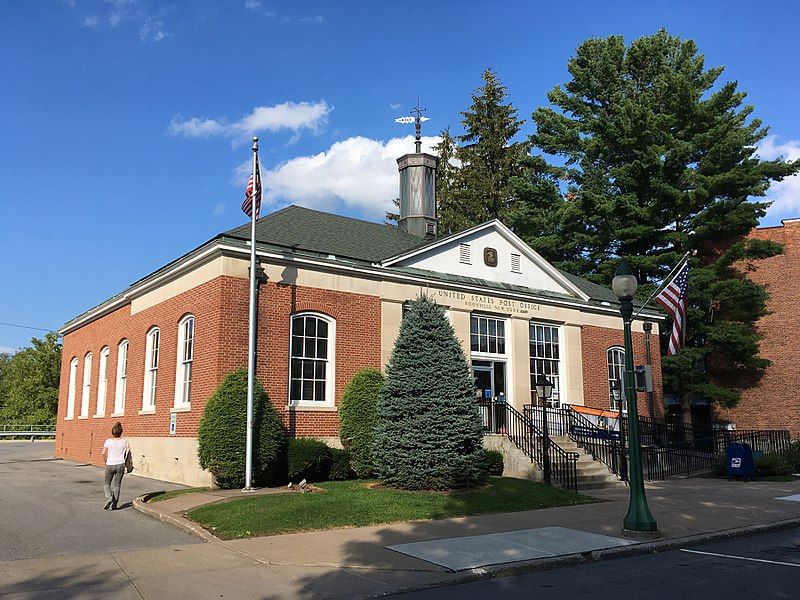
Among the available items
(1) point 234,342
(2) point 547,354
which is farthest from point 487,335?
(1) point 234,342

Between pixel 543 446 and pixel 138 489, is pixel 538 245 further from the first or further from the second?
pixel 138 489

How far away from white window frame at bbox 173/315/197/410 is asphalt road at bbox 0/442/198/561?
2.21 m

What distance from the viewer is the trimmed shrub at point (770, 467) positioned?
20.0m

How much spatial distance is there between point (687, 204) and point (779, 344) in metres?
9.01

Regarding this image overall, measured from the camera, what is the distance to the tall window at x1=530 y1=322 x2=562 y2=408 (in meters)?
23.8

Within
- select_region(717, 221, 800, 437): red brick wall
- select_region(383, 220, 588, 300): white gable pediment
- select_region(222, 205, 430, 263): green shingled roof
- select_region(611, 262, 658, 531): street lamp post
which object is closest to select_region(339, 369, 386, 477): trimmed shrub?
select_region(222, 205, 430, 263): green shingled roof

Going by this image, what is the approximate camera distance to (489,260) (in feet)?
76.5

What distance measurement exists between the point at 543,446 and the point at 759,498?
15.9 ft

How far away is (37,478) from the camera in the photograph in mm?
19359

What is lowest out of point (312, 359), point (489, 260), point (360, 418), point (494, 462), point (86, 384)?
point (494, 462)

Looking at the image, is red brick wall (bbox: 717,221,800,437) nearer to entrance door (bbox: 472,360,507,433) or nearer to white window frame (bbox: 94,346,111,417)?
entrance door (bbox: 472,360,507,433)

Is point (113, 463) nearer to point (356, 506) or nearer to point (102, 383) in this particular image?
point (356, 506)

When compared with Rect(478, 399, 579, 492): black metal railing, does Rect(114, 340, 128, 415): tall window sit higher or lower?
higher

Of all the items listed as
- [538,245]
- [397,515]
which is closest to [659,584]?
[397,515]
